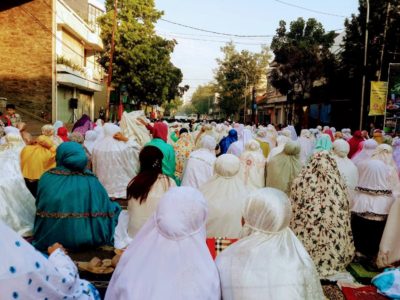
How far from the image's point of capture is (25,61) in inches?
1002

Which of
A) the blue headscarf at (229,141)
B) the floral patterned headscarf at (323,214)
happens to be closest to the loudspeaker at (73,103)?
the blue headscarf at (229,141)

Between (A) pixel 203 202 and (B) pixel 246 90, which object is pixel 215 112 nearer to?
(B) pixel 246 90

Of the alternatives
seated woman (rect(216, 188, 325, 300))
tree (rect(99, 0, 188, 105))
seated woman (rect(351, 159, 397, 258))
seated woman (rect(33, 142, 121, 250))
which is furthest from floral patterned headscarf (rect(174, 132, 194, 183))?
tree (rect(99, 0, 188, 105))

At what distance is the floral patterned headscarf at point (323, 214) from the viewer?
17.0 feet

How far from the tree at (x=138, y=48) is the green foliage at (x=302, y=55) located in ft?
25.1

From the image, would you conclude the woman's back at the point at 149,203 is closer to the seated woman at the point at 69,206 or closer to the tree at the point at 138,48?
the seated woman at the point at 69,206

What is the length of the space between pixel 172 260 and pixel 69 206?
3585 mm

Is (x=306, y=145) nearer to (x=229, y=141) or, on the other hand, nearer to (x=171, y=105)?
(x=229, y=141)

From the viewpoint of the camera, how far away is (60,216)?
5.75 metres

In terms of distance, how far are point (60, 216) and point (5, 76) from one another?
22.2 metres

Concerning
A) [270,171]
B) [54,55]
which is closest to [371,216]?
[270,171]

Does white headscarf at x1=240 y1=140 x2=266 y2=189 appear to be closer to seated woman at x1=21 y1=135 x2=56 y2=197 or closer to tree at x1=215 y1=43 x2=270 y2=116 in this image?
seated woman at x1=21 y1=135 x2=56 y2=197

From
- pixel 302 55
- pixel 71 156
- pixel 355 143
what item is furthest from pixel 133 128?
pixel 302 55

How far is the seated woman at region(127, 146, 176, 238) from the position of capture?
18.2ft
